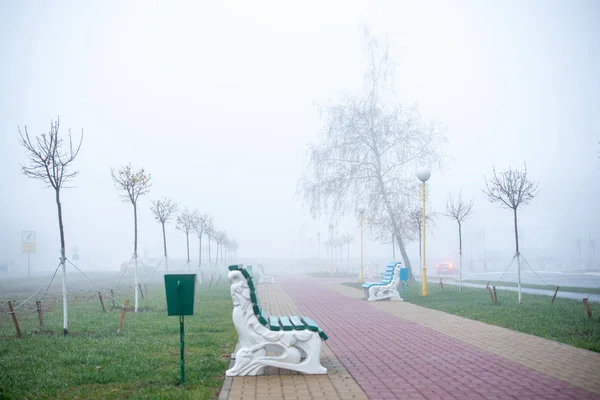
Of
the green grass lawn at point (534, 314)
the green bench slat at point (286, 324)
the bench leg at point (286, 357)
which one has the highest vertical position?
the green bench slat at point (286, 324)

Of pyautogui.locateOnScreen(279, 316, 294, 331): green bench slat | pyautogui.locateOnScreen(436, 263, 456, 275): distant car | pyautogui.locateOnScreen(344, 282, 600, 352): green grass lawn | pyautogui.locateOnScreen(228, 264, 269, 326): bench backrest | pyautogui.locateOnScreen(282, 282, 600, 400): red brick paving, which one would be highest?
pyautogui.locateOnScreen(228, 264, 269, 326): bench backrest

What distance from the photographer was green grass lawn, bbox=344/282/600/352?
997 centimetres

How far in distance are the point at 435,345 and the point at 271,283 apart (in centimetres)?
2409

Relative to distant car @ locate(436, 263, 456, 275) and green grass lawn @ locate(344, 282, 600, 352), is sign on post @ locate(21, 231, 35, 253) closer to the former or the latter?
distant car @ locate(436, 263, 456, 275)

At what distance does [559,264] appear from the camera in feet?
198

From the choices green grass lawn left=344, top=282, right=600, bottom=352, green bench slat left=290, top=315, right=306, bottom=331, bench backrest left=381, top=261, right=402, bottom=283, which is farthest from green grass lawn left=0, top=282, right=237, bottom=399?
bench backrest left=381, top=261, right=402, bottom=283

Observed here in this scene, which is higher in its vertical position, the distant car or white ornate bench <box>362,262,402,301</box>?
white ornate bench <box>362,262,402,301</box>

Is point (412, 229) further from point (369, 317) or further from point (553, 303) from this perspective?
point (369, 317)

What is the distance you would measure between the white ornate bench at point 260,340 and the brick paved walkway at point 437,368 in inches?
6.4

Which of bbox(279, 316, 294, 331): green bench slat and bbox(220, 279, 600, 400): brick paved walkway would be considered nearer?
bbox(220, 279, 600, 400): brick paved walkway

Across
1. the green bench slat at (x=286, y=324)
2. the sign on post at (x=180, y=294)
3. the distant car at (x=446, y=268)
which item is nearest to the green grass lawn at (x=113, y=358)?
the sign on post at (x=180, y=294)

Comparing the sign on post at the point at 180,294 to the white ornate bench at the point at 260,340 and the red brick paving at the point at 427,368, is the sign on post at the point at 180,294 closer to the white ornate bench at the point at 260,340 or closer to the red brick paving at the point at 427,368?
the white ornate bench at the point at 260,340

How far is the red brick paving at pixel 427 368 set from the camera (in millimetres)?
6027

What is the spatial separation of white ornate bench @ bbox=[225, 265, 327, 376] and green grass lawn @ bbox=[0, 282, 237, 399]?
0.44 m
